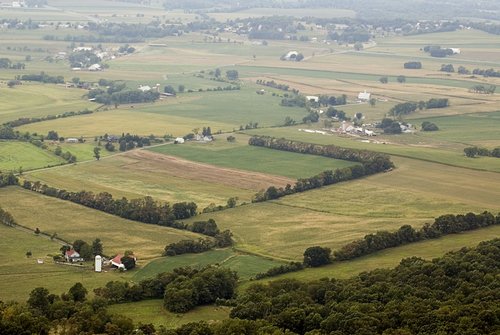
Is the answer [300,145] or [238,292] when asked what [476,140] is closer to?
[300,145]

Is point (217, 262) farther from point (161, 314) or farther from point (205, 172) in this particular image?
point (205, 172)

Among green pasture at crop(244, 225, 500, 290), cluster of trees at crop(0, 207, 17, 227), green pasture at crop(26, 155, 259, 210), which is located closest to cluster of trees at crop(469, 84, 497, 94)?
green pasture at crop(26, 155, 259, 210)

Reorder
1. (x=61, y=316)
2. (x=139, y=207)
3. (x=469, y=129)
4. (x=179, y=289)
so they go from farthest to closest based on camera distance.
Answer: (x=469, y=129) → (x=139, y=207) → (x=179, y=289) → (x=61, y=316)

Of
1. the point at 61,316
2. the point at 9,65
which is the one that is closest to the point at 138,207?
the point at 61,316

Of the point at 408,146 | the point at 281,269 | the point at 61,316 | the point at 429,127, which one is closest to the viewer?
the point at 61,316

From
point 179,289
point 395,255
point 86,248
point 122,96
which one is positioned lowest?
point 122,96

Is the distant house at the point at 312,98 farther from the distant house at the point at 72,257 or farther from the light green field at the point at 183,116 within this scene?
the distant house at the point at 72,257

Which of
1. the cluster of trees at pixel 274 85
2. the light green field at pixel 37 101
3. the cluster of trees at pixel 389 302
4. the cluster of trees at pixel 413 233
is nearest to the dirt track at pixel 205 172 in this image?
the cluster of trees at pixel 413 233
